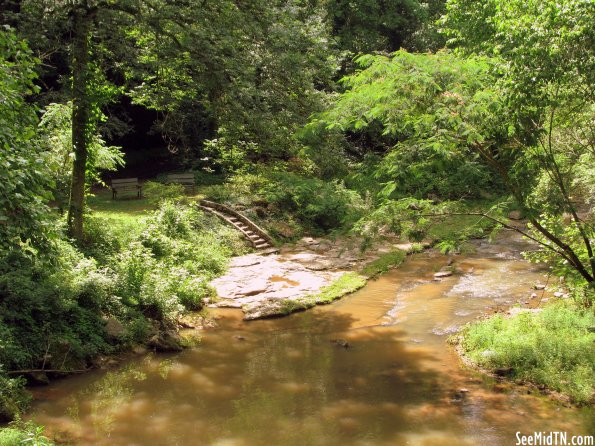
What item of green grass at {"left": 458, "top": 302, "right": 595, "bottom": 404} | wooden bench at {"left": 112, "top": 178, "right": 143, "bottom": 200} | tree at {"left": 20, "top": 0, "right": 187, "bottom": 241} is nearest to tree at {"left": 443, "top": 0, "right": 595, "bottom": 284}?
green grass at {"left": 458, "top": 302, "right": 595, "bottom": 404}

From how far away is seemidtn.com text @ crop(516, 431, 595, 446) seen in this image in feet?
24.3

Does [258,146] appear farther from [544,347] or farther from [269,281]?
[544,347]

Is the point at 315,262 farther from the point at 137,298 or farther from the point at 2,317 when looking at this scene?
the point at 2,317

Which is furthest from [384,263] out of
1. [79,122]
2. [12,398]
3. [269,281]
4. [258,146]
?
[12,398]

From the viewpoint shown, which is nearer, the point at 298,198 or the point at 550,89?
the point at 550,89

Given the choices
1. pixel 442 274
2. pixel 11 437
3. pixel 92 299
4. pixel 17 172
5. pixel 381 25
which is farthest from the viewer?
pixel 381 25

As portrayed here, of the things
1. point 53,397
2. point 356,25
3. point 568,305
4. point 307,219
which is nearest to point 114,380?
point 53,397

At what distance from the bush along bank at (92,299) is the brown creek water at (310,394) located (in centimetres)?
53

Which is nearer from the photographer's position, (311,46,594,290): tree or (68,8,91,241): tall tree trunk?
(311,46,594,290): tree

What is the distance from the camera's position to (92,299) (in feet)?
35.7

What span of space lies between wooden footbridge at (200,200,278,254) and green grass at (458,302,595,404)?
8343 mm

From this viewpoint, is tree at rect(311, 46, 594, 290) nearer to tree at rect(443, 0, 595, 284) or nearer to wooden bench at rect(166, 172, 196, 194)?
tree at rect(443, 0, 595, 284)

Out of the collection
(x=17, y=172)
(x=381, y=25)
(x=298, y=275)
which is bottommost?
(x=298, y=275)

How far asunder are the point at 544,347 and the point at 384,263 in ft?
27.3
